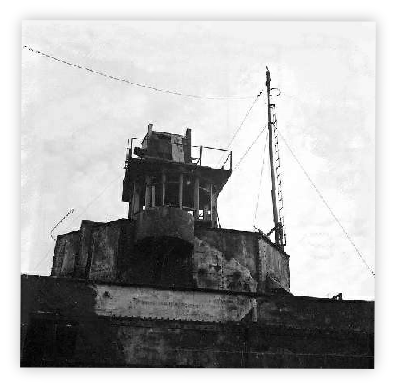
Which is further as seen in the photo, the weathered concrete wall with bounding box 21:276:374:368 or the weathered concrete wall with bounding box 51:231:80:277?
the weathered concrete wall with bounding box 51:231:80:277

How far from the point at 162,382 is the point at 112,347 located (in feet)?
17.6

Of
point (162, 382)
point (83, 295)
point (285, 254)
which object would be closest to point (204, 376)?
point (162, 382)

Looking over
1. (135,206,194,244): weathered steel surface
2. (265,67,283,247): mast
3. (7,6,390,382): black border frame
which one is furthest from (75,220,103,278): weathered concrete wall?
(7,6,390,382): black border frame

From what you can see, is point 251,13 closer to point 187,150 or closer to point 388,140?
point 388,140

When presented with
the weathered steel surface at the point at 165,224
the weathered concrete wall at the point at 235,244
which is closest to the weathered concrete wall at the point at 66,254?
the weathered steel surface at the point at 165,224

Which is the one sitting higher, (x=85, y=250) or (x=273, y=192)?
(x=273, y=192)

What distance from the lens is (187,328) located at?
1309cm

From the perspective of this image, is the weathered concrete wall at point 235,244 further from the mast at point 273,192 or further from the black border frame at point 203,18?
the black border frame at point 203,18

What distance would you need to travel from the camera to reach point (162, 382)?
24.3 feet

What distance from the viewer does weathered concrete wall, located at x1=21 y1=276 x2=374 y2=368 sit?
40.5 ft

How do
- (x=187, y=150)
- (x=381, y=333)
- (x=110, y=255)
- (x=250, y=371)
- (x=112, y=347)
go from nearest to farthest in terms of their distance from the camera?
(x=381, y=333) < (x=250, y=371) < (x=112, y=347) < (x=110, y=255) < (x=187, y=150)

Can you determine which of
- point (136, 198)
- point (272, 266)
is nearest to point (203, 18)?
point (272, 266)

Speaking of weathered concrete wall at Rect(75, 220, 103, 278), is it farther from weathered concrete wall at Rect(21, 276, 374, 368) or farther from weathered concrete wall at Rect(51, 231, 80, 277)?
weathered concrete wall at Rect(21, 276, 374, 368)

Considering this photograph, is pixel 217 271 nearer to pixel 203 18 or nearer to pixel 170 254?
pixel 170 254
